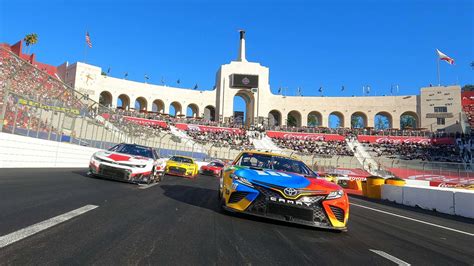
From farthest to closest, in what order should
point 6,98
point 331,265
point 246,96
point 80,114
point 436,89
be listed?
1. point 246,96
2. point 436,89
3. point 80,114
4. point 6,98
5. point 331,265

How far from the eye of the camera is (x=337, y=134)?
56.9m

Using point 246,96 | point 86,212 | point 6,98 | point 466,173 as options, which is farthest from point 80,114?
point 246,96

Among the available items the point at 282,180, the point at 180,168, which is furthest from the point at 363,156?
the point at 282,180

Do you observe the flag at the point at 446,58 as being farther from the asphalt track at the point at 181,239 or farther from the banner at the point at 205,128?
the asphalt track at the point at 181,239

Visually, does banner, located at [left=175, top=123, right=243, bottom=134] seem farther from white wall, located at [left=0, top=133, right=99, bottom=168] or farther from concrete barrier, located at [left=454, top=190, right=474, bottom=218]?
concrete barrier, located at [left=454, top=190, right=474, bottom=218]

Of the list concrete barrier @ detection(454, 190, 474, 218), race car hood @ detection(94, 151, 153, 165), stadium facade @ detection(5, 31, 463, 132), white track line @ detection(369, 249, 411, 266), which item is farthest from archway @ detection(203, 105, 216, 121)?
white track line @ detection(369, 249, 411, 266)

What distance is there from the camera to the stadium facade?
61812 mm

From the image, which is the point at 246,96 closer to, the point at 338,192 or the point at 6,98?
the point at 6,98

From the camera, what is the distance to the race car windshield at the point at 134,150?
10.5 meters

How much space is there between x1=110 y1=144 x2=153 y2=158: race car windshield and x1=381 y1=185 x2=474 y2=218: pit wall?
10.5m

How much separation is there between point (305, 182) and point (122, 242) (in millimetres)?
3054

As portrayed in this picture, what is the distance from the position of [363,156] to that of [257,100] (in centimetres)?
2889

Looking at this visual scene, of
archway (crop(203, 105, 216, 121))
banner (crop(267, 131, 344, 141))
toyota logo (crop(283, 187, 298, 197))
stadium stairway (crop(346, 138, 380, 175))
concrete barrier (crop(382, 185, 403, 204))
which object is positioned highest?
archway (crop(203, 105, 216, 121))

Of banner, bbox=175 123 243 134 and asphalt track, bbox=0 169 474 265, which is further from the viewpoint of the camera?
banner, bbox=175 123 243 134
